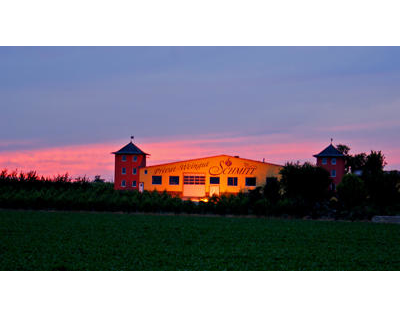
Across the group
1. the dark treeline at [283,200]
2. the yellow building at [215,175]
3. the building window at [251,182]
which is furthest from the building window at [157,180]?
the dark treeline at [283,200]

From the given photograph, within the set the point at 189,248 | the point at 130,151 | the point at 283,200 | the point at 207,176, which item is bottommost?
the point at 189,248

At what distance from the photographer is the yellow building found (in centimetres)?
3897

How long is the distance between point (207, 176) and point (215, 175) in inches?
31.0

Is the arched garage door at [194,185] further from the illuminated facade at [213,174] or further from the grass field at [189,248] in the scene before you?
the grass field at [189,248]

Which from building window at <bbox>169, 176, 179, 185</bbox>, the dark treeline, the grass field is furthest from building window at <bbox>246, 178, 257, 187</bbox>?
the grass field

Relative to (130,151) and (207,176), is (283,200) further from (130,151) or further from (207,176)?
(130,151)

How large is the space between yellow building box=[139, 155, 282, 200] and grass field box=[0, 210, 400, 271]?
22879 mm

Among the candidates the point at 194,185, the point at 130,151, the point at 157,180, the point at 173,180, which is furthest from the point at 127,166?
the point at 194,185

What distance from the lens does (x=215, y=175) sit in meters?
39.3

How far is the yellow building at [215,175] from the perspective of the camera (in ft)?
128

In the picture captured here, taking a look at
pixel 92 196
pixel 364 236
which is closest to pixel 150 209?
pixel 92 196
